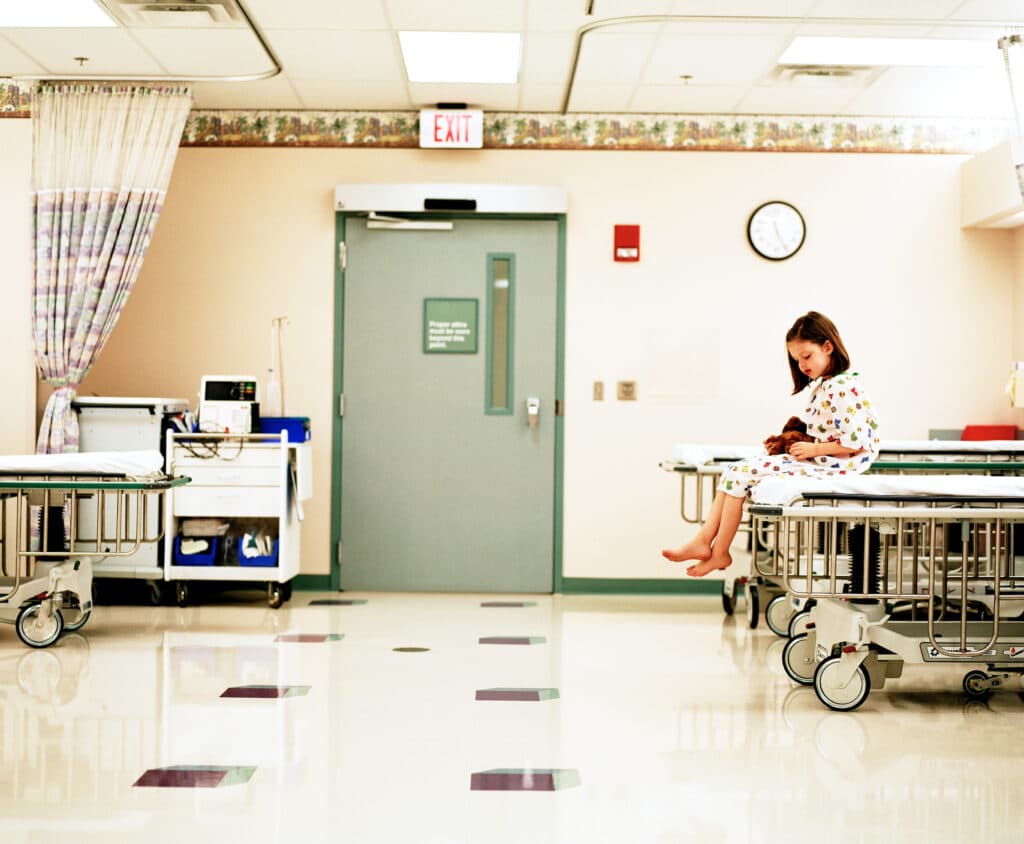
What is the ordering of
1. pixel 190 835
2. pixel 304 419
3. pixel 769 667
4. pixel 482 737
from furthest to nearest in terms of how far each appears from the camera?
pixel 304 419 < pixel 769 667 < pixel 482 737 < pixel 190 835

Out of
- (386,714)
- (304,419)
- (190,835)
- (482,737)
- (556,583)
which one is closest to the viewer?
(190,835)

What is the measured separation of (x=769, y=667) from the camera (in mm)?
4535

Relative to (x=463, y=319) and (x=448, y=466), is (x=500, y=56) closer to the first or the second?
(x=463, y=319)

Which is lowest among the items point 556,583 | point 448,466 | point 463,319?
point 556,583

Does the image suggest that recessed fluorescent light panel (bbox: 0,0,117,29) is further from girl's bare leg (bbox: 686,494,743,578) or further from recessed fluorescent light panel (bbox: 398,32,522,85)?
girl's bare leg (bbox: 686,494,743,578)

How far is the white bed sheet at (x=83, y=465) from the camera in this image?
4543 millimetres

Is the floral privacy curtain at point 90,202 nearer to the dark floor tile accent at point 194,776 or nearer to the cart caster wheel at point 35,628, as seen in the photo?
the cart caster wheel at point 35,628

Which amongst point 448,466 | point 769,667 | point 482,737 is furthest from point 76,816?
point 448,466

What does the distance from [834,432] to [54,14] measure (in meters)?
3.72

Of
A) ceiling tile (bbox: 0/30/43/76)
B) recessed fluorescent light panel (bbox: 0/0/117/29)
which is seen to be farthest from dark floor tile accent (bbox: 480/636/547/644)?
ceiling tile (bbox: 0/30/43/76)

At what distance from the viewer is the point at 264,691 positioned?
397cm

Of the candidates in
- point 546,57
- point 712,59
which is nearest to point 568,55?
point 546,57

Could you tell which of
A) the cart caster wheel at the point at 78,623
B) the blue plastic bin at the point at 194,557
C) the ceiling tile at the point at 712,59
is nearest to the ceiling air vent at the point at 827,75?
the ceiling tile at the point at 712,59

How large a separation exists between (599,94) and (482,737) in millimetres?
3884
